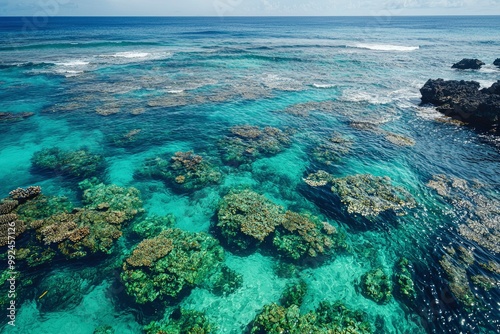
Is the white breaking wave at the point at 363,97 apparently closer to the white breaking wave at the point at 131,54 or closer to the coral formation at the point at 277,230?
the coral formation at the point at 277,230

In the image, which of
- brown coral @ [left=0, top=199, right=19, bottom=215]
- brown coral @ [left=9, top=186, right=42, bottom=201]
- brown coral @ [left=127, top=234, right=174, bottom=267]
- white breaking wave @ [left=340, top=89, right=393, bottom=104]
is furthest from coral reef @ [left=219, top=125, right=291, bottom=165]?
white breaking wave @ [left=340, top=89, right=393, bottom=104]

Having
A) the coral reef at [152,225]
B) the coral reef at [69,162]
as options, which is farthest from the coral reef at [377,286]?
the coral reef at [69,162]

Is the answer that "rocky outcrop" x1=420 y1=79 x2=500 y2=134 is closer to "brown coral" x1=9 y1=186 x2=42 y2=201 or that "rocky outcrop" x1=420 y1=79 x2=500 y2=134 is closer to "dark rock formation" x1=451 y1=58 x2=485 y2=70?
"dark rock formation" x1=451 y1=58 x2=485 y2=70

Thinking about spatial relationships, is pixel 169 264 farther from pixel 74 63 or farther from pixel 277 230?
pixel 74 63

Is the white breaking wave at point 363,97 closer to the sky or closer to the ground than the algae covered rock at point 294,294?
closer to the sky

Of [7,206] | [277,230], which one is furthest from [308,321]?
[7,206]

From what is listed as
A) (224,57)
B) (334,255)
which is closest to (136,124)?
(334,255)

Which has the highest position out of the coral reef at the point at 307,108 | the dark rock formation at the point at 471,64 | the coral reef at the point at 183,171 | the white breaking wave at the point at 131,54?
the dark rock formation at the point at 471,64

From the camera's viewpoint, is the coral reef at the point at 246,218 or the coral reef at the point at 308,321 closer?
the coral reef at the point at 308,321
